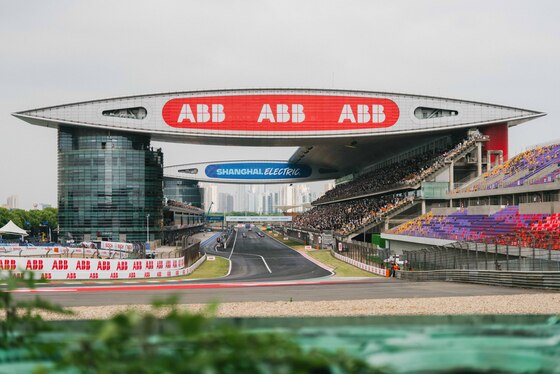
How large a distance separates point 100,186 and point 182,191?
8871 centimetres

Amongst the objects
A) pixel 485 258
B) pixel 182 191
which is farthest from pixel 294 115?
pixel 182 191

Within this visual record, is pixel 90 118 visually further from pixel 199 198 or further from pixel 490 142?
pixel 199 198

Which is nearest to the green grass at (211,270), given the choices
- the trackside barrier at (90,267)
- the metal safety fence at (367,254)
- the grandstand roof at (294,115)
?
the trackside barrier at (90,267)

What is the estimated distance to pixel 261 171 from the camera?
101125 millimetres

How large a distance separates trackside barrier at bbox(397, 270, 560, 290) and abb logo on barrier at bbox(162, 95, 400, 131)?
33.5 m

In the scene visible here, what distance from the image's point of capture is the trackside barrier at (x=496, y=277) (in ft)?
69.4

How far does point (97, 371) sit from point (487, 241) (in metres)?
27.0

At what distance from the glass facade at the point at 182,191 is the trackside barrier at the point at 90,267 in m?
112

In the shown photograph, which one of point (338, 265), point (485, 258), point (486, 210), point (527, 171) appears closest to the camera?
point (485, 258)

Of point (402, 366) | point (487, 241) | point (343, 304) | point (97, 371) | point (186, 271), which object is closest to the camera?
point (97, 371)

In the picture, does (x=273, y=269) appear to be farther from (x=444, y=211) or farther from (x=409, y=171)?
(x=409, y=171)

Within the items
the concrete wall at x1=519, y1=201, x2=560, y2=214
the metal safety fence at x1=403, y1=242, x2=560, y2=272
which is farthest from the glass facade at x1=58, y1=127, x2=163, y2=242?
the concrete wall at x1=519, y1=201, x2=560, y2=214

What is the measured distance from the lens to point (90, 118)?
60406mm

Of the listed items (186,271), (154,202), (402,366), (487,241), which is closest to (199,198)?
(154,202)
